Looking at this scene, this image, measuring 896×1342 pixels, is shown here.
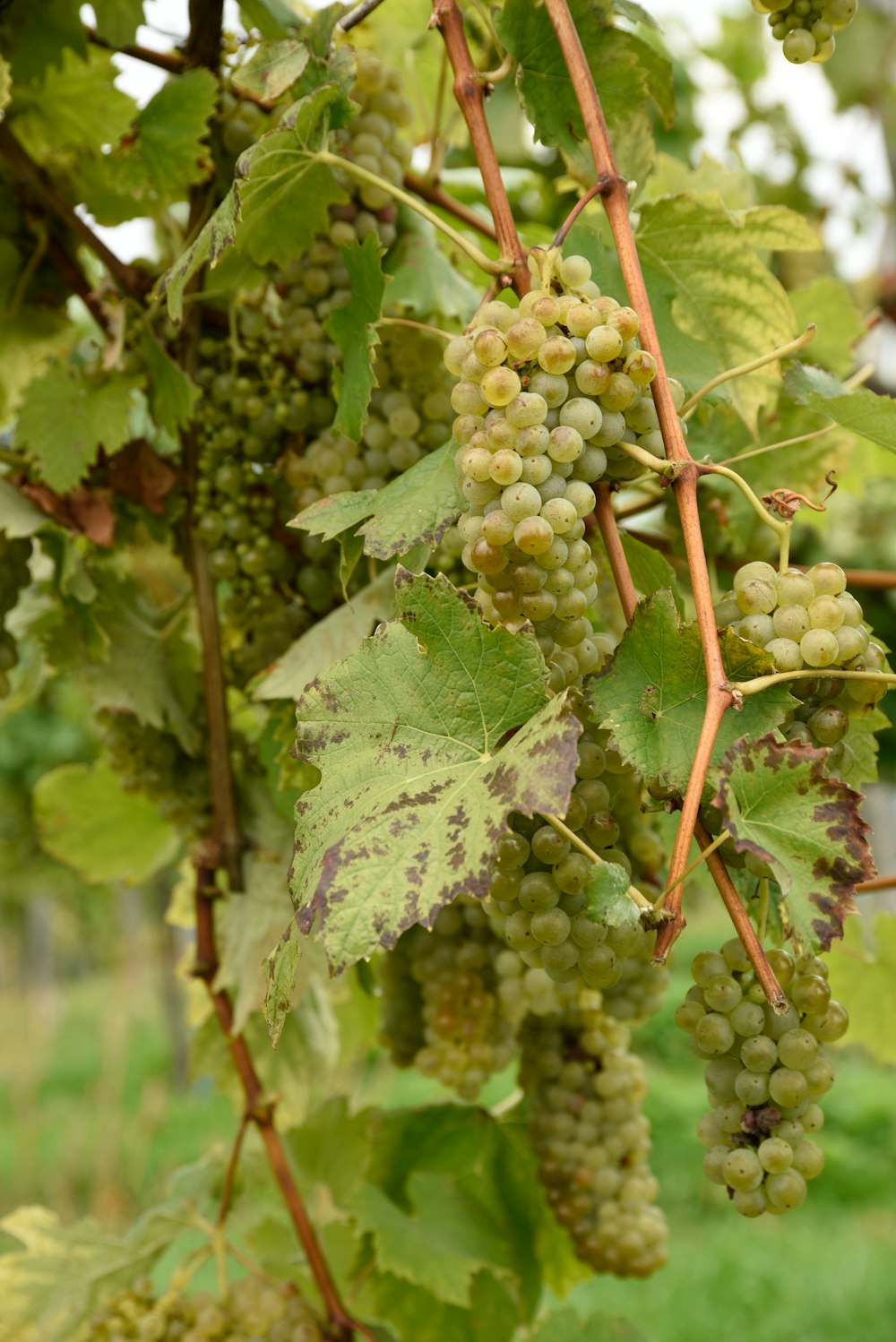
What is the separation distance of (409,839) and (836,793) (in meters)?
0.16

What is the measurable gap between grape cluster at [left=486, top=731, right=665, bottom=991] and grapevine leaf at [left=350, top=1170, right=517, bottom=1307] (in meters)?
0.51

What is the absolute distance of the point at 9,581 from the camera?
0.88 m

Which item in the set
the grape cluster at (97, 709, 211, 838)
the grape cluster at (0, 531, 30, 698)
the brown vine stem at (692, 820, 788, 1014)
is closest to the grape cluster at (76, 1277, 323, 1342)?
the grape cluster at (97, 709, 211, 838)

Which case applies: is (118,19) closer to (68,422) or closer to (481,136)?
(68,422)

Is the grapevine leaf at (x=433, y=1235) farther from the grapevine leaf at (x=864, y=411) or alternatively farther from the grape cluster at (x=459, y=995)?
the grapevine leaf at (x=864, y=411)

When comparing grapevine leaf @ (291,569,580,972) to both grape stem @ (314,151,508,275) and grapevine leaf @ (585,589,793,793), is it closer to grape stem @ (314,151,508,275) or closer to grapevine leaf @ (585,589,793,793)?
grapevine leaf @ (585,589,793,793)

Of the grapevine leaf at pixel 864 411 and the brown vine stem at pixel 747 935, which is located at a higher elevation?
the grapevine leaf at pixel 864 411

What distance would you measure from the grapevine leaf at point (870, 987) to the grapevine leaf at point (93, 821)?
66cm

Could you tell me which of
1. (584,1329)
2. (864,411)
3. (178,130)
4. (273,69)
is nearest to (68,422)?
(178,130)

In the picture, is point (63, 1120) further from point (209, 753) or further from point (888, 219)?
point (209, 753)

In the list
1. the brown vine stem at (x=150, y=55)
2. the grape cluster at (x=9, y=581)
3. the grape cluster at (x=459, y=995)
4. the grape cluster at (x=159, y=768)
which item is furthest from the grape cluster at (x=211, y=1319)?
the brown vine stem at (x=150, y=55)

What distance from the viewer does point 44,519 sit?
2.82 ft

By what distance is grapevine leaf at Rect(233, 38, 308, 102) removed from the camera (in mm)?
647

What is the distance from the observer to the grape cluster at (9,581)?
0.88m
